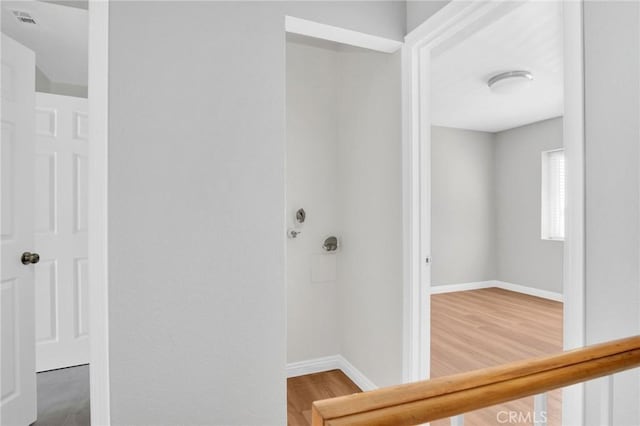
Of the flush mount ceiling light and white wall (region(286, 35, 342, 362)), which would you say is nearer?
white wall (region(286, 35, 342, 362))

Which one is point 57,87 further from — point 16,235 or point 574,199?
point 574,199

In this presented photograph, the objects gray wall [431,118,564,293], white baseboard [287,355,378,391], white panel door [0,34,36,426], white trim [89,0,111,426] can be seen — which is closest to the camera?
white trim [89,0,111,426]

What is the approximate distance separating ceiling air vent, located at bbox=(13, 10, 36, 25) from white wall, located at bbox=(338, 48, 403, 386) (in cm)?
203

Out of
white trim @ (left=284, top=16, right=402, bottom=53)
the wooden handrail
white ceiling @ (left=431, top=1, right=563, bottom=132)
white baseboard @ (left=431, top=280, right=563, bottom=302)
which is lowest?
white baseboard @ (left=431, top=280, right=563, bottom=302)

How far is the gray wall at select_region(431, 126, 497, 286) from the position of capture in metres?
5.38

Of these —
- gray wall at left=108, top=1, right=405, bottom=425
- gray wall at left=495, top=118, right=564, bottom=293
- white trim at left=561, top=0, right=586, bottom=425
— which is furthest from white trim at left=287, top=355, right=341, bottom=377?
gray wall at left=495, top=118, right=564, bottom=293

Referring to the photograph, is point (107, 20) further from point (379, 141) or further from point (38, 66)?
point (38, 66)

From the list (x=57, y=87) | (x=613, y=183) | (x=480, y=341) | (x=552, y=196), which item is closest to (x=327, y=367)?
(x=480, y=341)

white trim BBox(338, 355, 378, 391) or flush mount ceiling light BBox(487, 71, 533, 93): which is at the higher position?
flush mount ceiling light BBox(487, 71, 533, 93)

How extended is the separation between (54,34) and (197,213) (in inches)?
69.4

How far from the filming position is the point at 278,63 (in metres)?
1.74

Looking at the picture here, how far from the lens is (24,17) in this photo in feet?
6.65

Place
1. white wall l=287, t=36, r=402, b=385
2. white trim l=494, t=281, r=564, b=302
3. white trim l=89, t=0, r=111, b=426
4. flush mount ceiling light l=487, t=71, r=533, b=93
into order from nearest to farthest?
white trim l=89, t=0, r=111, b=426, white wall l=287, t=36, r=402, b=385, flush mount ceiling light l=487, t=71, r=533, b=93, white trim l=494, t=281, r=564, b=302

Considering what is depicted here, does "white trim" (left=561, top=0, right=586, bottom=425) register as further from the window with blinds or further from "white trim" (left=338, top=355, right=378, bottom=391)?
the window with blinds
